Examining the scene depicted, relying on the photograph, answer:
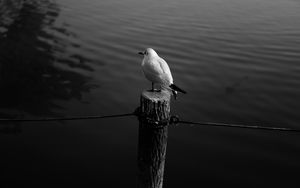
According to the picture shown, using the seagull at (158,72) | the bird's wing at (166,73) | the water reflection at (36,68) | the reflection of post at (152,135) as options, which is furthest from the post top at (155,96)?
the water reflection at (36,68)

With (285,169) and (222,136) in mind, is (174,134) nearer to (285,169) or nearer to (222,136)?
(222,136)

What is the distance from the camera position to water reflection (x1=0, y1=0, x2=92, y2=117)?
487 inches

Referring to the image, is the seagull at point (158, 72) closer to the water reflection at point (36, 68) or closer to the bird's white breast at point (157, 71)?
the bird's white breast at point (157, 71)

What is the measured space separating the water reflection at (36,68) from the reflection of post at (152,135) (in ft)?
23.1

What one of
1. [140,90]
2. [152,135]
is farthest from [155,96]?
[140,90]

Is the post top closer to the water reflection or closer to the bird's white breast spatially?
the bird's white breast

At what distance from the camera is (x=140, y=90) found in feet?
42.1

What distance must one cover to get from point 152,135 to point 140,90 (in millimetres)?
7991

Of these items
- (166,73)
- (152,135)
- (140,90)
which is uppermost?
(166,73)

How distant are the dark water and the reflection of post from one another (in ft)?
11.7

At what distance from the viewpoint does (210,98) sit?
1248 centimetres

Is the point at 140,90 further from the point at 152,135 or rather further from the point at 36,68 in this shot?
the point at 152,135

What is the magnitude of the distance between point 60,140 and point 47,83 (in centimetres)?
419

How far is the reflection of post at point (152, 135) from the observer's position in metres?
4.79
